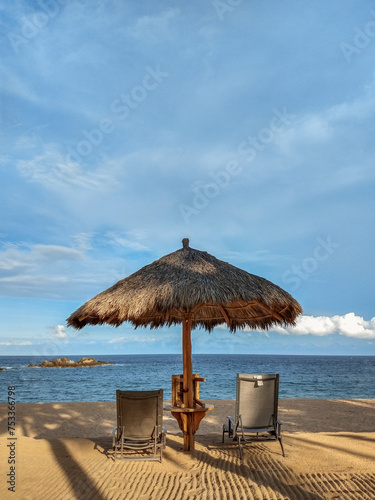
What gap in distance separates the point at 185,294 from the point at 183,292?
4 cm

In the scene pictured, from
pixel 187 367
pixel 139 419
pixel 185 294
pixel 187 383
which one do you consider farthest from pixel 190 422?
pixel 185 294

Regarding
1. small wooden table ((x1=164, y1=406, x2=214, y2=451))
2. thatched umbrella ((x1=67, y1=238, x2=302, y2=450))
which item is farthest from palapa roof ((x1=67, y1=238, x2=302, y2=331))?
small wooden table ((x1=164, y1=406, x2=214, y2=451))

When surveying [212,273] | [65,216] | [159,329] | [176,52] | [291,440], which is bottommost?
[291,440]

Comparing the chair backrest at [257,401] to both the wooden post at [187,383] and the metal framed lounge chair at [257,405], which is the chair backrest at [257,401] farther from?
the wooden post at [187,383]

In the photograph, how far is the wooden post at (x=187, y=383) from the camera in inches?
202

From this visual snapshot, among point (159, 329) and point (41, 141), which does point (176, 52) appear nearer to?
point (41, 141)

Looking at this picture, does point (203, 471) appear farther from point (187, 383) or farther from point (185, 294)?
point (185, 294)

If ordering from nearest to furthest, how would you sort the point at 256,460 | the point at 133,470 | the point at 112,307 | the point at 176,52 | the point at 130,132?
1. the point at 133,470
2. the point at 256,460
3. the point at 112,307
4. the point at 176,52
5. the point at 130,132

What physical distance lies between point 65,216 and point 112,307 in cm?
1017

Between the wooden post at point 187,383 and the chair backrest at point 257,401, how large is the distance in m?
0.65

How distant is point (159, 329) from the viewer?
7012 mm

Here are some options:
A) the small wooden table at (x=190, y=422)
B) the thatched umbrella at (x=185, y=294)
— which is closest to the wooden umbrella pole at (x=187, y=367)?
the thatched umbrella at (x=185, y=294)

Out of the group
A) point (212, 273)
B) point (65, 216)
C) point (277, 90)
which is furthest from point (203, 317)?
point (65, 216)

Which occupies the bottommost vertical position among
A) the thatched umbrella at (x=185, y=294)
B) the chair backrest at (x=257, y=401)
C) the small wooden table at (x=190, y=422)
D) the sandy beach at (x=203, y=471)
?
the sandy beach at (x=203, y=471)
